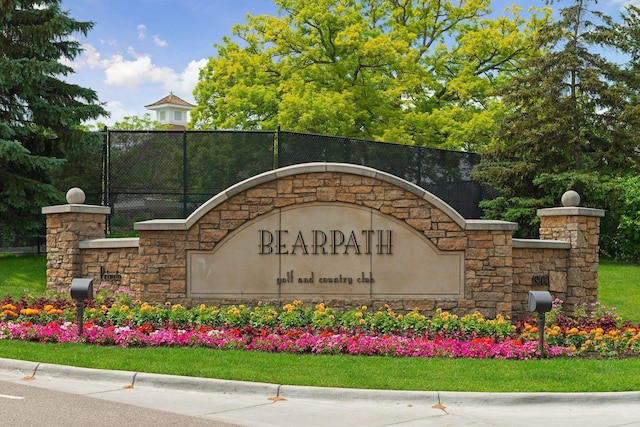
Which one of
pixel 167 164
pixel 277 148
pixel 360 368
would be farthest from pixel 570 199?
pixel 167 164

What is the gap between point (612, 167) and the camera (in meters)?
23.2

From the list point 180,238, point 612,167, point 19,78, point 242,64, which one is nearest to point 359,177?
point 180,238

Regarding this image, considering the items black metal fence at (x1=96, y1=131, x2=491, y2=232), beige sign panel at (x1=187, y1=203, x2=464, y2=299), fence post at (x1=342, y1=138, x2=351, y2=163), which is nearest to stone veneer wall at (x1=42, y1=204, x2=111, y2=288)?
beige sign panel at (x1=187, y1=203, x2=464, y2=299)

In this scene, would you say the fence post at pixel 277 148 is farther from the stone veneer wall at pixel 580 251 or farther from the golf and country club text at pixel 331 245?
the stone veneer wall at pixel 580 251

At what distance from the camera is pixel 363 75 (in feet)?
113

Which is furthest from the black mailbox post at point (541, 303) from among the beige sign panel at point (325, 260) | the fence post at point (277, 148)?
the fence post at point (277, 148)

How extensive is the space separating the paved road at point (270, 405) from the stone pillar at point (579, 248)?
654 cm

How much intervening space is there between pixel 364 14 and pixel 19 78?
74.6 ft

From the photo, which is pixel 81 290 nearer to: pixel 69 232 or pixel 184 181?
pixel 69 232

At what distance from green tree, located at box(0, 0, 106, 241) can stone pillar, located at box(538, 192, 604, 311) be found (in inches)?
485

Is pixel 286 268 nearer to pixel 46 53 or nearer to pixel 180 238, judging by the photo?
pixel 180 238

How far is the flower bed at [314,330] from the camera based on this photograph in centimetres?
1100

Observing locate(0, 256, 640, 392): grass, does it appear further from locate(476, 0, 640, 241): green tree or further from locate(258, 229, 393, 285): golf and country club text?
locate(476, 0, 640, 241): green tree

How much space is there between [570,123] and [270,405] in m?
17.0
